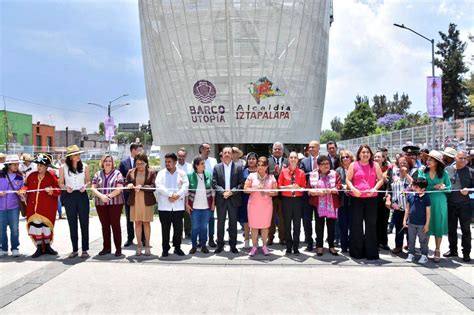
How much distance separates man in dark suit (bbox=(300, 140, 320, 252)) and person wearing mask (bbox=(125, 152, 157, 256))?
8.11 feet

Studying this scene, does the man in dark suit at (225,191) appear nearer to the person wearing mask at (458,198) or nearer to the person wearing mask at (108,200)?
the person wearing mask at (108,200)

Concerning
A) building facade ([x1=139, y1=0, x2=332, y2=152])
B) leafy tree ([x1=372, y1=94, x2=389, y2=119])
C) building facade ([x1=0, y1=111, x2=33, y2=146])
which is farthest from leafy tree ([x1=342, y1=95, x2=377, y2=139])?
building facade ([x1=0, y1=111, x2=33, y2=146])

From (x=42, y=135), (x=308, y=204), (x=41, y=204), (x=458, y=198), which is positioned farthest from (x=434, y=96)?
(x=42, y=135)

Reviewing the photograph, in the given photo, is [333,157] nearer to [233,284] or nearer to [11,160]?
[233,284]

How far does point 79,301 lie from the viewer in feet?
14.1

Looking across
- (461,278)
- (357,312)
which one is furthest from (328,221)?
(357,312)

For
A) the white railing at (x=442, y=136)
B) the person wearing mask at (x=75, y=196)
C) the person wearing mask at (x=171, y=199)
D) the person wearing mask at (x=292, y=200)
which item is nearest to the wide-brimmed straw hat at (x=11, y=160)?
the person wearing mask at (x=75, y=196)

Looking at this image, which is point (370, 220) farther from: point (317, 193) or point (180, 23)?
point (180, 23)

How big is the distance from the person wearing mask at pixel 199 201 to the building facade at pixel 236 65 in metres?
14.0

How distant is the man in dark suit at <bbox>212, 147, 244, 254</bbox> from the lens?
6441 mm

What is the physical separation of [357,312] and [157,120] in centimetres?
2037

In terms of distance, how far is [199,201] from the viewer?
6477 mm

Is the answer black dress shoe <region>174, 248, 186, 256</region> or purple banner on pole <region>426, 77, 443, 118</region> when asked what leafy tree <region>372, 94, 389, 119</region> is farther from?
black dress shoe <region>174, 248, 186, 256</region>

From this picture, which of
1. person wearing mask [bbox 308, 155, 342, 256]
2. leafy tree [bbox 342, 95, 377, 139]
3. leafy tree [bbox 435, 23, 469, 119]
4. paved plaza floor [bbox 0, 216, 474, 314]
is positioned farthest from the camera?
leafy tree [bbox 342, 95, 377, 139]
